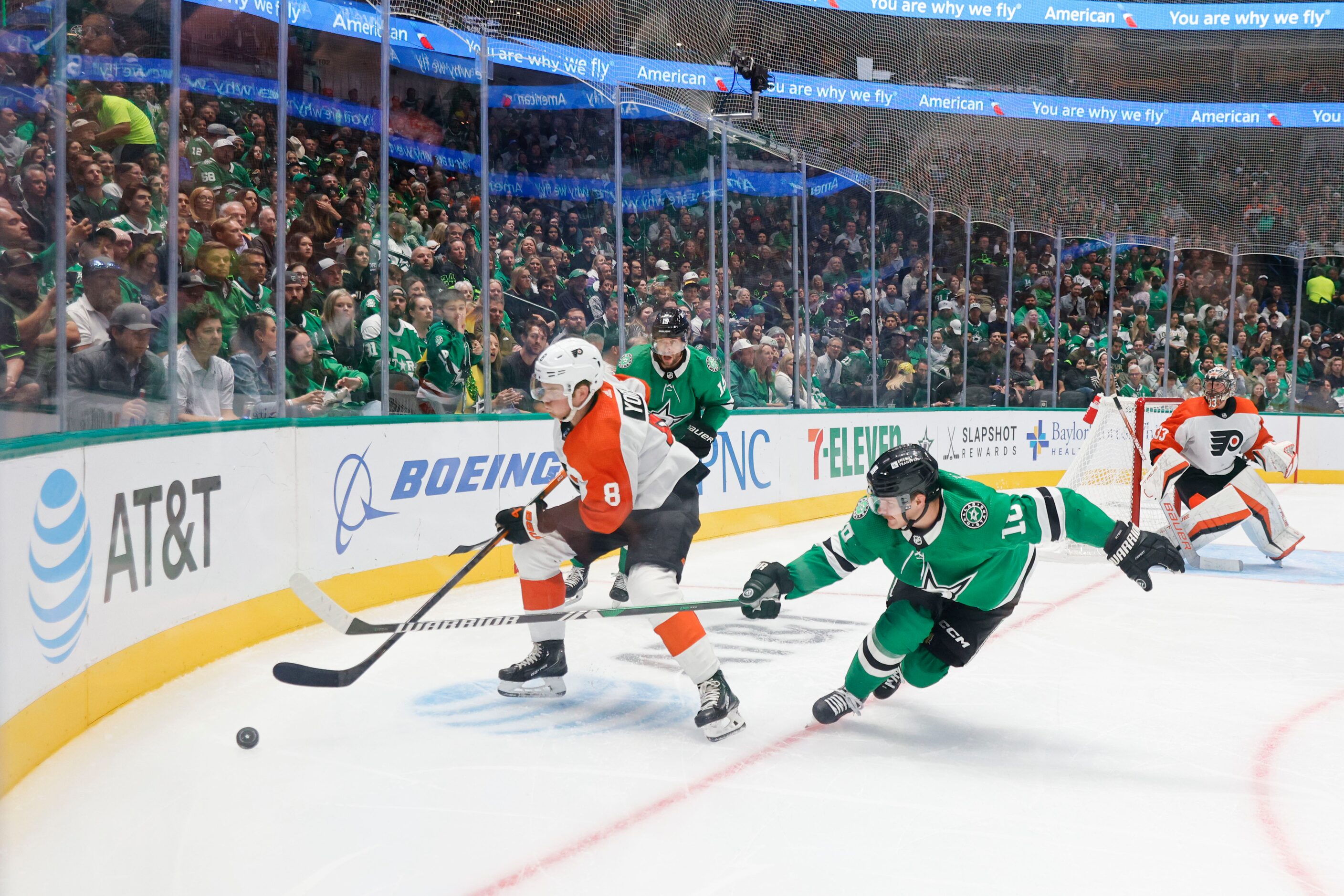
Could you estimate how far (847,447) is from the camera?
9.47 m

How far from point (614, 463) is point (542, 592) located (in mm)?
654

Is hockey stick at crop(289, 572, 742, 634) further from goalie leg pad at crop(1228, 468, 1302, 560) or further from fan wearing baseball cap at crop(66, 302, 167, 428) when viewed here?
goalie leg pad at crop(1228, 468, 1302, 560)

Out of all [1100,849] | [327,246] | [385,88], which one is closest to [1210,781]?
[1100,849]

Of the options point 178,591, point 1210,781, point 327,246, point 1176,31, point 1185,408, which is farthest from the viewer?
point 1176,31

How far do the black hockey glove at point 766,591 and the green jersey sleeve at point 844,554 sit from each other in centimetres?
4

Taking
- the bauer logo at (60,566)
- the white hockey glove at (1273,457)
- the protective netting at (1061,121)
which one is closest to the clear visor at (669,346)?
the bauer logo at (60,566)

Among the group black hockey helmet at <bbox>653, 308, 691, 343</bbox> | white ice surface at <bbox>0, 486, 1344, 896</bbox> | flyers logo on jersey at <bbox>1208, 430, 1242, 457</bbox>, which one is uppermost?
black hockey helmet at <bbox>653, 308, 691, 343</bbox>

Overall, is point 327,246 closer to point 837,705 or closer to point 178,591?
point 178,591

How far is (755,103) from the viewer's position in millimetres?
12008

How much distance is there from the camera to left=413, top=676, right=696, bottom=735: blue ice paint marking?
3.37 meters

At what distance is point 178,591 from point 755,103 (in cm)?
960

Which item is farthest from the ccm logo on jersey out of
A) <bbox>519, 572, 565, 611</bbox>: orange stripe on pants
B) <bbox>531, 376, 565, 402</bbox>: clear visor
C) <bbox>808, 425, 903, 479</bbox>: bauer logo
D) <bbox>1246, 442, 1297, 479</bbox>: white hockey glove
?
<bbox>808, 425, 903, 479</bbox>: bauer logo

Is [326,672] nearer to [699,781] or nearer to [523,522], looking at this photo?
[523,522]

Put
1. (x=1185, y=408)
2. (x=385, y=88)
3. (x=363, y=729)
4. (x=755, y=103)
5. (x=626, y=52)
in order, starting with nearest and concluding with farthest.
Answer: (x=363, y=729) < (x=385, y=88) < (x=1185, y=408) < (x=755, y=103) < (x=626, y=52)
